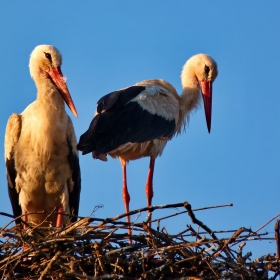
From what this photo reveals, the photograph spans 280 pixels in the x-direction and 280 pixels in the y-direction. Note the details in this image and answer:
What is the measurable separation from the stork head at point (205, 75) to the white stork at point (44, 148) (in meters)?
2.17

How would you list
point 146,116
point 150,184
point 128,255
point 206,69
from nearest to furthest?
point 128,255 < point 146,116 < point 150,184 < point 206,69

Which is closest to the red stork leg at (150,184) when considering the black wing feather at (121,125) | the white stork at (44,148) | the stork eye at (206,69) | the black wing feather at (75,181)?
the black wing feather at (121,125)

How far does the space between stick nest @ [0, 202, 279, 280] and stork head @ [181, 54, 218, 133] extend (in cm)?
415

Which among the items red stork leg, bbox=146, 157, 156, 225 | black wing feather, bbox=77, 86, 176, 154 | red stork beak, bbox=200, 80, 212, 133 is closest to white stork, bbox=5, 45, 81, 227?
black wing feather, bbox=77, 86, 176, 154

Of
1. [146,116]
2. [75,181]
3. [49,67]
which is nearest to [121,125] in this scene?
[146,116]

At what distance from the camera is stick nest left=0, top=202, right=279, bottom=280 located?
248 inches

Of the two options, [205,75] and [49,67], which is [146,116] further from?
[205,75]

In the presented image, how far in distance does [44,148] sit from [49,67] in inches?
32.4

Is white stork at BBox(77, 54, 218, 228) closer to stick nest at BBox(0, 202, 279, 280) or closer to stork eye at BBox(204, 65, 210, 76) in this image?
stork eye at BBox(204, 65, 210, 76)

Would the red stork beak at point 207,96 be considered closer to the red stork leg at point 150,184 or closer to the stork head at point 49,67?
the red stork leg at point 150,184

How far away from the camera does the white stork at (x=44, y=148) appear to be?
29.0 feet

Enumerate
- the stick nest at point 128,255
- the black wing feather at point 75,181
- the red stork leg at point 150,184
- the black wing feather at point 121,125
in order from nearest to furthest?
the stick nest at point 128,255 → the black wing feather at point 121,125 → the black wing feather at point 75,181 → the red stork leg at point 150,184

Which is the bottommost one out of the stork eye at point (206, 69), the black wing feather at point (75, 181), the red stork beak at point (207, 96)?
the black wing feather at point (75, 181)

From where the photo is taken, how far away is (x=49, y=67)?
8977 mm
